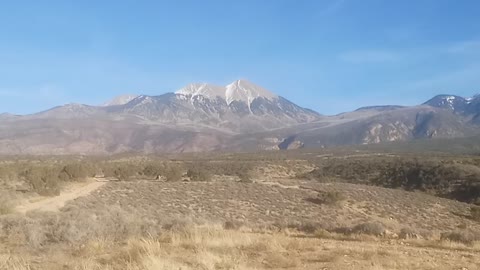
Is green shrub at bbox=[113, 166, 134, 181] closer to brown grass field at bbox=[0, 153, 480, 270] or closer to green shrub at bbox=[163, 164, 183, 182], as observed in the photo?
green shrub at bbox=[163, 164, 183, 182]

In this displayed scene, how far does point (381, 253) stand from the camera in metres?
11.8

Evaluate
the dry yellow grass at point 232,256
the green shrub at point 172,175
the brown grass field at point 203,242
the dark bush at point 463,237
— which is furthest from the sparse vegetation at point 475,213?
the green shrub at point 172,175

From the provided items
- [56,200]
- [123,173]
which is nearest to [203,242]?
[56,200]

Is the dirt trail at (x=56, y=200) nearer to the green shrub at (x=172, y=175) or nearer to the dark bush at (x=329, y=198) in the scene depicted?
the green shrub at (x=172, y=175)

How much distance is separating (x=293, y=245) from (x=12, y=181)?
34.4m

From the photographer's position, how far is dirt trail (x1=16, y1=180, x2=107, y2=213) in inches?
1032

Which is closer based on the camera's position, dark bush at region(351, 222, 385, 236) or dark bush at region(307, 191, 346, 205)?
dark bush at region(351, 222, 385, 236)

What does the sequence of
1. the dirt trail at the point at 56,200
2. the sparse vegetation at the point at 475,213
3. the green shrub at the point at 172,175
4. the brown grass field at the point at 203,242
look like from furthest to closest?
the green shrub at the point at 172,175 < the sparse vegetation at the point at 475,213 < the dirt trail at the point at 56,200 < the brown grass field at the point at 203,242

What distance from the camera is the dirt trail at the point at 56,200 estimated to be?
26.2m

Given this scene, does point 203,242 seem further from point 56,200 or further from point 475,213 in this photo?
point 475,213

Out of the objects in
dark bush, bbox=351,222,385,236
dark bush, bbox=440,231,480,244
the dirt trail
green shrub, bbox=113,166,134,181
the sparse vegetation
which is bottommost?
the sparse vegetation

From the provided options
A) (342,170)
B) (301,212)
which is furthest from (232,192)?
(342,170)

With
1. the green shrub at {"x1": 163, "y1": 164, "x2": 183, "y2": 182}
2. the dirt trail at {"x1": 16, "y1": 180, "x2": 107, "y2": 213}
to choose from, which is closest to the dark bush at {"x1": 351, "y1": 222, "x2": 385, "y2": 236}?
the dirt trail at {"x1": 16, "y1": 180, "x2": 107, "y2": 213}

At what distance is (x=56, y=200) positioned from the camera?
99.9 feet
